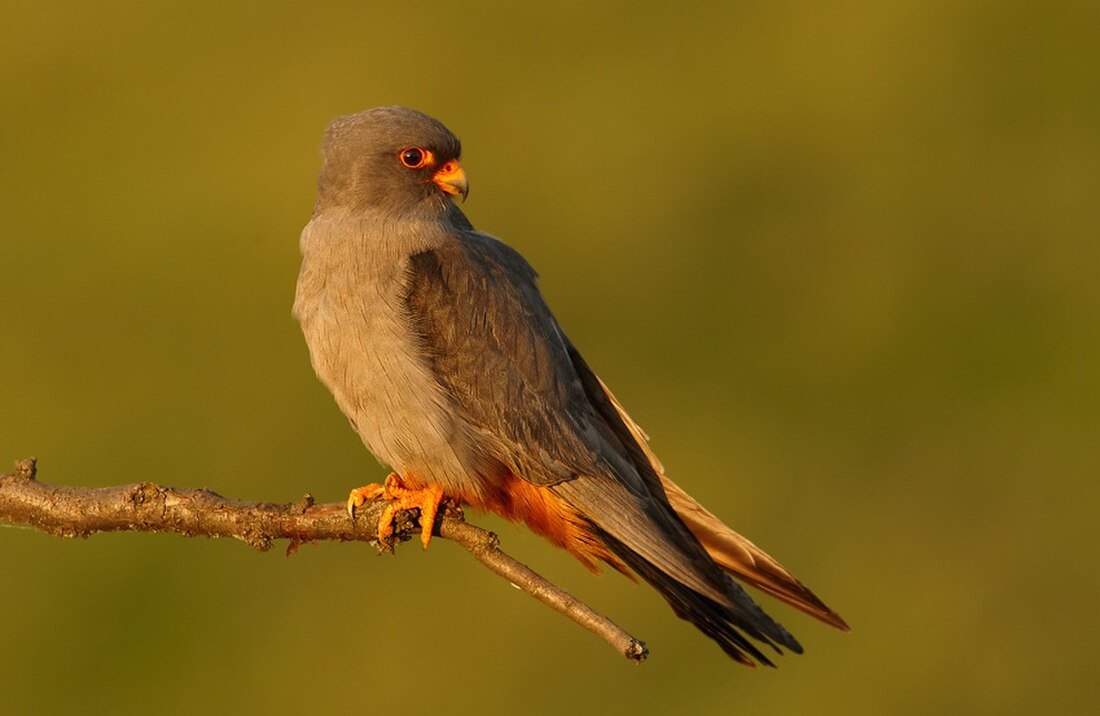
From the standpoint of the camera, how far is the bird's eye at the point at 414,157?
452cm

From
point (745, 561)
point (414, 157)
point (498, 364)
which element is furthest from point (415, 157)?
point (745, 561)

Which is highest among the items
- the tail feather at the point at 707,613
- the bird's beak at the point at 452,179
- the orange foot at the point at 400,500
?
the bird's beak at the point at 452,179

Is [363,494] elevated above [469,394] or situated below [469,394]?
below

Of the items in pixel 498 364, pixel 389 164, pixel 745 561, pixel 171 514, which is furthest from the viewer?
pixel 389 164

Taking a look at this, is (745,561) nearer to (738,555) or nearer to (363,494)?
(738,555)

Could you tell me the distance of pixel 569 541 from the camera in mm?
4426

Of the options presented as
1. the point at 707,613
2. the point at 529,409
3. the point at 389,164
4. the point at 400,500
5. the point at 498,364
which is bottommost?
the point at 707,613

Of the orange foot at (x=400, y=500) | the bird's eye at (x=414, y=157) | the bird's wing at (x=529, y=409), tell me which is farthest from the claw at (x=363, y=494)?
the bird's eye at (x=414, y=157)

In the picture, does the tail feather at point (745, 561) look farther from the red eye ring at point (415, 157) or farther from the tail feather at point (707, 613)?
the red eye ring at point (415, 157)

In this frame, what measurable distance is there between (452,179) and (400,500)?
1060 millimetres

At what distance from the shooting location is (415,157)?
14.9ft

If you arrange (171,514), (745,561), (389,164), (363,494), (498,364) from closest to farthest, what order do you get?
(171,514), (363,494), (745,561), (498,364), (389,164)

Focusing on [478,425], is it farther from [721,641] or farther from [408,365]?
[721,641]

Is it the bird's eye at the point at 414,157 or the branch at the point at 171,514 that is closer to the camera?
the branch at the point at 171,514
